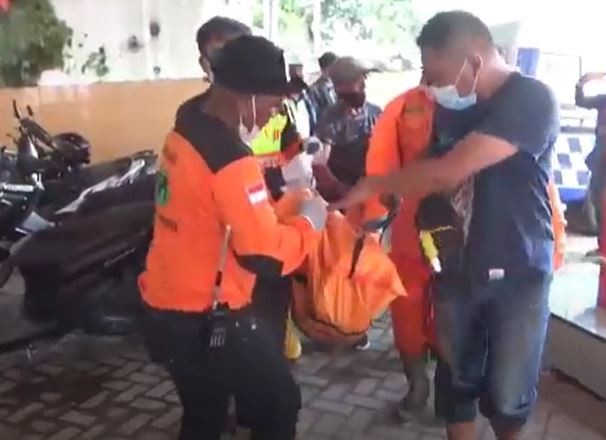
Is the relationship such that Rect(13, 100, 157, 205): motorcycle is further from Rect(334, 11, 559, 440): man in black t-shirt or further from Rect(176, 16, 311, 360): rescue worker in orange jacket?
Rect(334, 11, 559, 440): man in black t-shirt

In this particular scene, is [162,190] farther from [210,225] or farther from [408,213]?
[408,213]

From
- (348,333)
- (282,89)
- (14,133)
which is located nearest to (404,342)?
(348,333)

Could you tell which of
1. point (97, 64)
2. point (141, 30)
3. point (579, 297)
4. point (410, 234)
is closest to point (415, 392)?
point (410, 234)

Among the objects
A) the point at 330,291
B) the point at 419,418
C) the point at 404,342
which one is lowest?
the point at 419,418

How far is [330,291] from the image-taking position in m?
2.98

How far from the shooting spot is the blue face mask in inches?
107

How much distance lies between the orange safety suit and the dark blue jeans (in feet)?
0.98

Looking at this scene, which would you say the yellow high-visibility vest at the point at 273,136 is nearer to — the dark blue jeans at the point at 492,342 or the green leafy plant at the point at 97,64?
the dark blue jeans at the point at 492,342

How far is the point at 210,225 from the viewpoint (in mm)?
2357

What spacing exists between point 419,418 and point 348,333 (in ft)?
2.89

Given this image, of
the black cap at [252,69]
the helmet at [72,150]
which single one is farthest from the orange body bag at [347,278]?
the helmet at [72,150]

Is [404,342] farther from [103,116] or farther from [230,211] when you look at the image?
[103,116]

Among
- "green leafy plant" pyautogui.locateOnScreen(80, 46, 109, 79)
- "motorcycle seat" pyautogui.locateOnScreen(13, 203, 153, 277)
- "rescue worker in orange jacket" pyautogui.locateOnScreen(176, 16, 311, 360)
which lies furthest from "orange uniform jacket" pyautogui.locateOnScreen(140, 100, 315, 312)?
"green leafy plant" pyautogui.locateOnScreen(80, 46, 109, 79)

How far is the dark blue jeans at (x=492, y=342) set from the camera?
279cm
